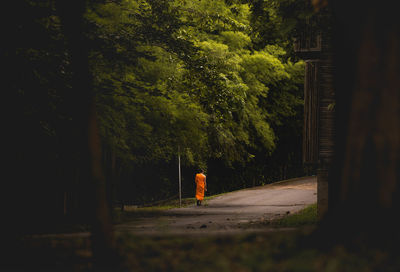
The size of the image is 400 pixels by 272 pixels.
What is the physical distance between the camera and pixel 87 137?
7.64m

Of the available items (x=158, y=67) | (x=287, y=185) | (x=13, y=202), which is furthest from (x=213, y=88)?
(x=287, y=185)

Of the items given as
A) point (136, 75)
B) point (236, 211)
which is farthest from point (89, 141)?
point (236, 211)

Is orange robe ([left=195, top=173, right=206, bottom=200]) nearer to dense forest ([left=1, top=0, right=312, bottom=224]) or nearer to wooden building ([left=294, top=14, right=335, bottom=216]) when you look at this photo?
dense forest ([left=1, top=0, right=312, bottom=224])

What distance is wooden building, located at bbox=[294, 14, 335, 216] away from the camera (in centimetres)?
1877

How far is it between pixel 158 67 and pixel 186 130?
278cm

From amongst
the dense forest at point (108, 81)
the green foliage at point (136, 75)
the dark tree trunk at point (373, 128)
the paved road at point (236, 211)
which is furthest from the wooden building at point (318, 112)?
the dark tree trunk at point (373, 128)

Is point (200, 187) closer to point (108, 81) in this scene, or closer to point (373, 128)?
point (108, 81)

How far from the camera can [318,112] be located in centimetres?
1908

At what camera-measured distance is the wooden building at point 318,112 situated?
1877cm

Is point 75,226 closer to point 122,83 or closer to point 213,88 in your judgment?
point 122,83

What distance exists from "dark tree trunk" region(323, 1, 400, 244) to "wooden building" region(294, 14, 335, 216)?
12045 mm

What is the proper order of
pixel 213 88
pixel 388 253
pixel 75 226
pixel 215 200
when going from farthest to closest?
1. pixel 215 200
2. pixel 213 88
3. pixel 75 226
4. pixel 388 253

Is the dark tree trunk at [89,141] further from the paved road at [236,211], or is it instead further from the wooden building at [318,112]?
the wooden building at [318,112]

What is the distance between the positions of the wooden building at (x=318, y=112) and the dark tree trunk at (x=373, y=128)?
1205cm
